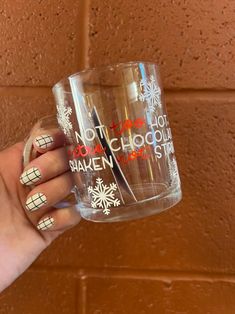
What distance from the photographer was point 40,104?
0.88m

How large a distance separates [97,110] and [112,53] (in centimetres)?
28

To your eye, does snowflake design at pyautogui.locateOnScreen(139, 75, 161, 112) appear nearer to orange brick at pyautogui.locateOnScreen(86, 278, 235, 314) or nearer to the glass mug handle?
the glass mug handle

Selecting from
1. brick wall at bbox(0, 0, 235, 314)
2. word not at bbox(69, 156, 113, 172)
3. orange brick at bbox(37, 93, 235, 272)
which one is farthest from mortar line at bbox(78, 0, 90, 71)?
word not at bbox(69, 156, 113, 172)

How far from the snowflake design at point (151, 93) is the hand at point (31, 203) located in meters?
0.16

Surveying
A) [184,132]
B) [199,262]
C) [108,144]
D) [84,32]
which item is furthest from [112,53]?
[199,262]

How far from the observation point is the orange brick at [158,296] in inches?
33.2

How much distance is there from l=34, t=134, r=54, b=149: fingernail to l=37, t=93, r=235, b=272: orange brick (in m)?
0.25

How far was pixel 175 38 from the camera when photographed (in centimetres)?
A: 84

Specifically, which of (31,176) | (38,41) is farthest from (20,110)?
(31,176)

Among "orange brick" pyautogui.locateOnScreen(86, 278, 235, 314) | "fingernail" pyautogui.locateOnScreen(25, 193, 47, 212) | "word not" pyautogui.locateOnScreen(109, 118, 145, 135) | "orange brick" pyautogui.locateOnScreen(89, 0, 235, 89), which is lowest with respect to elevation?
"orange brick" pyautogui.locateOnScreen(86, 278, 235, 314)

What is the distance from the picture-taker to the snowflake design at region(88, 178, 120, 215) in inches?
24.3

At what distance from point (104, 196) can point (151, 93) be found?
0.15 metres

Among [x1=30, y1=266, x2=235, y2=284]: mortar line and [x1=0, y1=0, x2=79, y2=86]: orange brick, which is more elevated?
[x1=0, y1=0, x2=79, y2=86]: orange brick

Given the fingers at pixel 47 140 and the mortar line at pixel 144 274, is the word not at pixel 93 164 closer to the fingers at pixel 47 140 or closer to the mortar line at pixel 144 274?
the fingers at pixel 47 140
